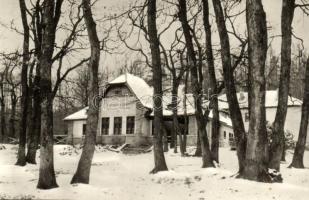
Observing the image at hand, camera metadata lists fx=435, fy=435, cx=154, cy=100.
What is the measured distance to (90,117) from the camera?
13633 millimetres

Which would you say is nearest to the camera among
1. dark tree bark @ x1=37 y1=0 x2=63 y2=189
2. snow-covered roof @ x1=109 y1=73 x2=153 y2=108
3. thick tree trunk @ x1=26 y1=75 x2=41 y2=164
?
dark tree bark @ x1=37 y1=0 x2=63 y2=189

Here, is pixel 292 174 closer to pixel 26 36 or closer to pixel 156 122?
pixel 156 122

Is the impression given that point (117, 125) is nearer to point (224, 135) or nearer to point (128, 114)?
point (128, 114)

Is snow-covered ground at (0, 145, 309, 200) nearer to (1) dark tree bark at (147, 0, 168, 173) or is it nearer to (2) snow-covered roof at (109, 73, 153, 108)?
(1) dark tree bark at (147, 0, 168, 173)

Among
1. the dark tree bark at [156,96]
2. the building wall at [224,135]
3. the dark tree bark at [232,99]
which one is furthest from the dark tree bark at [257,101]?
the building wall at [224,135]

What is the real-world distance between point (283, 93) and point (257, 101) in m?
2.93

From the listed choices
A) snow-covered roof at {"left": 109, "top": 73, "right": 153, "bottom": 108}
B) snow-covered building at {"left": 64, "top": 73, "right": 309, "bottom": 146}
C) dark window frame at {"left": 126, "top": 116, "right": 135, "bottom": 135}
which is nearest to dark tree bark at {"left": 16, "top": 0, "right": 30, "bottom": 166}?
snow-covered building at {"left": 64, "top": 73, "right": 309, "bottom": 146}

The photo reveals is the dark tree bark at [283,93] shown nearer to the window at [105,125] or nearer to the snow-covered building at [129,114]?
the snow-covered building at [129,114]

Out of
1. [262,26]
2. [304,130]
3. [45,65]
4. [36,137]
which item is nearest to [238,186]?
[262,26]

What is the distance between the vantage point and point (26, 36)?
70.8 feet

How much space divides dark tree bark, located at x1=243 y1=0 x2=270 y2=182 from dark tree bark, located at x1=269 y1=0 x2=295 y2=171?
1.76 m

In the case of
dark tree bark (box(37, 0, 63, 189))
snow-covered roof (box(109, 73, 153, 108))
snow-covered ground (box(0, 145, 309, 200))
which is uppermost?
snow-covered roof (box(109, 73, 153, 108))

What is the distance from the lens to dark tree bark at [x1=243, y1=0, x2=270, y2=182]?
39.5 ft

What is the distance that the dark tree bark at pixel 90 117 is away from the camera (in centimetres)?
1346
